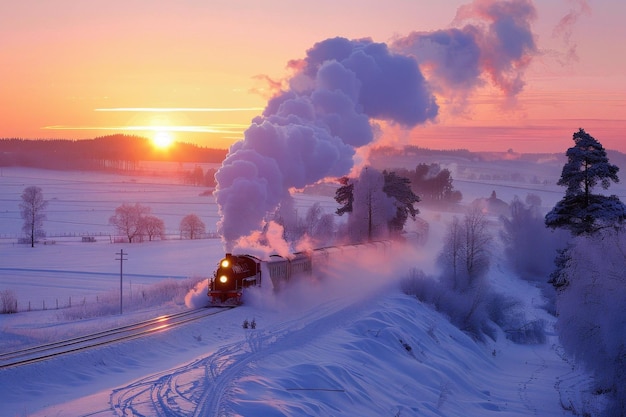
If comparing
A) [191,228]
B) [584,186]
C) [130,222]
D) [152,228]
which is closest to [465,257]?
[584,186]

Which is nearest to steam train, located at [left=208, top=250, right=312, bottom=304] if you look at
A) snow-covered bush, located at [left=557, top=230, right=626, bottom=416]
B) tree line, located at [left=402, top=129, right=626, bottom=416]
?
tree line, located at [left=402, top=129, right=626, bottom=416]

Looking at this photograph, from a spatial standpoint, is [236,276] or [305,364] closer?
[305,364]

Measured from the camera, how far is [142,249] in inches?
3900

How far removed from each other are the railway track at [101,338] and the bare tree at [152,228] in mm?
78905

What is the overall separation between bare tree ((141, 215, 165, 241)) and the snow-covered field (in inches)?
1969

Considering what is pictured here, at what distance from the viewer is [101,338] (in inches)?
1143

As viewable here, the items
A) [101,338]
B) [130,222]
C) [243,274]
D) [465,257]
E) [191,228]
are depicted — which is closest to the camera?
[101,338]

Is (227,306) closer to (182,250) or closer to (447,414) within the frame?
(447,414)

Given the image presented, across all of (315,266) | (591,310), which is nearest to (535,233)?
(315,266)

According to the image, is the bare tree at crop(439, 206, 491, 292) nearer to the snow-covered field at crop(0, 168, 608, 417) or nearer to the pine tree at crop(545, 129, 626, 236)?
the snow-covered field at crop(0, 168, 608, 417)

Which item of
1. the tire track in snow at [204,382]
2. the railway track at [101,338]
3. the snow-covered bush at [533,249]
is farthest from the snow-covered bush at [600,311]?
the snow-covered bush at [533,249]

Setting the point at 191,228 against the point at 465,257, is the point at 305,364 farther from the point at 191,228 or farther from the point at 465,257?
the point at 191,228

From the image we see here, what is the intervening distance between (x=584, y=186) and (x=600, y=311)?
41.5ft

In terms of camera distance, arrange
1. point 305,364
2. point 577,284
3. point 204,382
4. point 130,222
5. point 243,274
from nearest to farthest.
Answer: point 204,382
point 305,364
point 577,284
point 243,274
point 130,222
